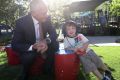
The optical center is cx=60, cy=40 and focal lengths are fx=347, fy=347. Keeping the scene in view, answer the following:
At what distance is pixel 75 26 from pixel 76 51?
24.7 inches

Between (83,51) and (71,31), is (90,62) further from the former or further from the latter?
(71,31)

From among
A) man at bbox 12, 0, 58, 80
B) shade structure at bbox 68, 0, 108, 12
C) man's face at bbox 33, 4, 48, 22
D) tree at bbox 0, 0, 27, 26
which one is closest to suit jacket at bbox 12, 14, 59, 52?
man at bbox 12, 0, 58, 80

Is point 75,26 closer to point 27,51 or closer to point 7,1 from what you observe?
point 27,51

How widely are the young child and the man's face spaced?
0.48 m

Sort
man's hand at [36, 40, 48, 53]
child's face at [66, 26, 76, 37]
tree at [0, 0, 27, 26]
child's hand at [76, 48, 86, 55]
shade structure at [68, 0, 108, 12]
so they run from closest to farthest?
man's hand at [36, 40, 48, 53] → child's hand at [76, 48, 86, 55] → child's face at [66, 26, 76, 37] → tree at [0, 0, 27, 26] → shade structure at [68, 0, 108, 12]

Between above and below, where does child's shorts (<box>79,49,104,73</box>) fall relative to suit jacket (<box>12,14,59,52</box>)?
below

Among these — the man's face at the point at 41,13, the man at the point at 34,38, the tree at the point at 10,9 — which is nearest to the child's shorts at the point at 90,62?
the man at the point at 34,38

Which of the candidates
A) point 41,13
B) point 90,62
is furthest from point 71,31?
point 90,62

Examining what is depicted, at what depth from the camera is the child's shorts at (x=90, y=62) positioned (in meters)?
6.35

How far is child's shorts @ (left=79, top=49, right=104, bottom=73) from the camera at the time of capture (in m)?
6.35

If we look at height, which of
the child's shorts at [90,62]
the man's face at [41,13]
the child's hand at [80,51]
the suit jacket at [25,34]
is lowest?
the child's shorts at [90,62]

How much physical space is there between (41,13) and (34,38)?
1.66 feet

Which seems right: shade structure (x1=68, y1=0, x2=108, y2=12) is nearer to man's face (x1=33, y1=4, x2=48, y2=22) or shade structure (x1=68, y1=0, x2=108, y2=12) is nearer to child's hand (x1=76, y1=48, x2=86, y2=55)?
man's face (x1=33, y1=4, x2=48, y2=22)

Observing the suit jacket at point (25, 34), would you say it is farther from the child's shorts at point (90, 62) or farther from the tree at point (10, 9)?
the tree at point (10, 9)
